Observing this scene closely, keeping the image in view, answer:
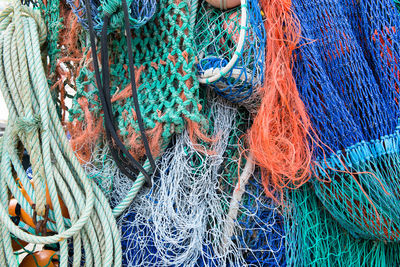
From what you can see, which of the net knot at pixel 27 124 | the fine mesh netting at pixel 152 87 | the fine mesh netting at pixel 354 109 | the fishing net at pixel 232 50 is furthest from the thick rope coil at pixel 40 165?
the fine mesh netting at pixel 354 109

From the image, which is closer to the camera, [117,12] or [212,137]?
[117,12]

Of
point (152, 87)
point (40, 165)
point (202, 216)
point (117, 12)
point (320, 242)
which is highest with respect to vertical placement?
point (117, 12)

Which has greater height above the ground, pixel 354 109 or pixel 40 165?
pixel 40 165

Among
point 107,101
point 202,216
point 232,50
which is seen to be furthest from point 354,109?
point 107,101

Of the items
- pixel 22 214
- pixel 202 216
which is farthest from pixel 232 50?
pixel 22 214

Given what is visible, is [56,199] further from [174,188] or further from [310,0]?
[310,0]

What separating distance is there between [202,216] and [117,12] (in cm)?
62

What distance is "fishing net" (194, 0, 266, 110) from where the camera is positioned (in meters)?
0.94

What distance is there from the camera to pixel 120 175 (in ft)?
3.51

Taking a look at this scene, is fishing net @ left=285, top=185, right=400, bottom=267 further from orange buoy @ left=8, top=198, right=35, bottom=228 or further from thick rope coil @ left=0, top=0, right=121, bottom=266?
orange buoy @ left=8, top=198, right=35, bottom=228

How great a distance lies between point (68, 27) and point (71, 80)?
17cm

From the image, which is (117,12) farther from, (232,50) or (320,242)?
(320,242)

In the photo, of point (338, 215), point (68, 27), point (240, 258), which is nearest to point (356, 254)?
point (338, 215)

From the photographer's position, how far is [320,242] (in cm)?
104
